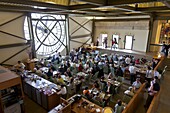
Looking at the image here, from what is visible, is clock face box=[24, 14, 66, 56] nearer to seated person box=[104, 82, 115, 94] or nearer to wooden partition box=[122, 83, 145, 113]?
seated person box=[104, 82, 115, 94]

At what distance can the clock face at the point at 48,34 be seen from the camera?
12.8 meters

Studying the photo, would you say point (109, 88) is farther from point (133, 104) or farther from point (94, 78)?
point (94, 78)

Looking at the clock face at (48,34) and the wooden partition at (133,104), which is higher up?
the clock face at (48,34)

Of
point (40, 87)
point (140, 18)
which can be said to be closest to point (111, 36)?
point (140, 18)

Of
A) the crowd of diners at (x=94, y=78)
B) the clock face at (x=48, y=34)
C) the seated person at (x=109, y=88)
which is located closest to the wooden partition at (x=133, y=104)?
the crowd of diners at (x=94, y=78)

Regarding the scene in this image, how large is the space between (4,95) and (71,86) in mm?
3592

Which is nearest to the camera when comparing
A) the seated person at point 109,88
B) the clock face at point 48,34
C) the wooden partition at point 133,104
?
the wooden partition at point 133,104

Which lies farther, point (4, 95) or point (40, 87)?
point (40, 87)

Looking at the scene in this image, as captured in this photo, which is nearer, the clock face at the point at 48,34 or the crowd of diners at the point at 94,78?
the crowd of diners at the point at 94,78

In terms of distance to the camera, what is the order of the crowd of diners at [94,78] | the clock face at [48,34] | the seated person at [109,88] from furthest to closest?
the clock face at [48,34] → the seated person at [109,88] → the crowd of diners at [94,78]

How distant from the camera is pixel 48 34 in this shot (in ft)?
45.2

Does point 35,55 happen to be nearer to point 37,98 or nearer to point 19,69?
point 19,69

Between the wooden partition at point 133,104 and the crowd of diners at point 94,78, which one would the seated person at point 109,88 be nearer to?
the crowd of diners at point 94,78

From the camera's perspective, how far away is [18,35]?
11.3 meters
